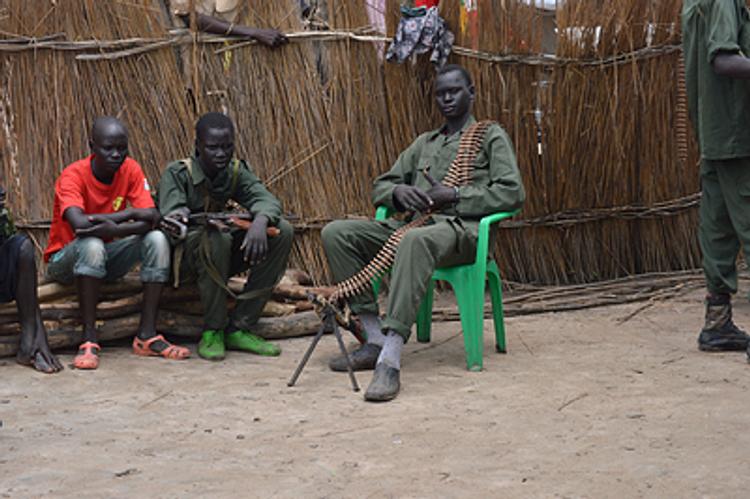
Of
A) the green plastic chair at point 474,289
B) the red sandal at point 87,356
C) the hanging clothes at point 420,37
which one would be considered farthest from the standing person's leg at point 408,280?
the hanging clothes at point 420,37

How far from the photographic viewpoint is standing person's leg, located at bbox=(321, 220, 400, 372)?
4.61 m

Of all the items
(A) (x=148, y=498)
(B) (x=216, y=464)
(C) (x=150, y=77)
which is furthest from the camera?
(C) (x=150, y=77)

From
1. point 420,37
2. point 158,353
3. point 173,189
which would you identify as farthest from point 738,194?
point 158,353

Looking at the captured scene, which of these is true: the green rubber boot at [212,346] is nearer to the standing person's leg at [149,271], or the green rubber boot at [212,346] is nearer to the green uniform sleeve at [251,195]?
the standing person's leg at [149,271]

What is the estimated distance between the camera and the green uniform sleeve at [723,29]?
4.22 metres

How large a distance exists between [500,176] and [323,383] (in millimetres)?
1239

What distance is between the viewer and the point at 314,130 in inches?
233

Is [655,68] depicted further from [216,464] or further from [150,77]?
[216,464]

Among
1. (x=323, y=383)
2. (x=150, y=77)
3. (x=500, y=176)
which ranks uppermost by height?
(x=150, y=77)

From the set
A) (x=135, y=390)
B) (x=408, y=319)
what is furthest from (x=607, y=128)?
(x=135, y=390)

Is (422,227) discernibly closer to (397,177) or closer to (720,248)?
(397,177)

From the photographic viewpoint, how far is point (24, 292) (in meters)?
4.52

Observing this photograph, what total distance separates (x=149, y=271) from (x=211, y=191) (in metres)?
0.53

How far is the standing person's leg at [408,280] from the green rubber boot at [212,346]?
97cm
